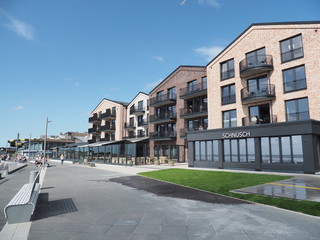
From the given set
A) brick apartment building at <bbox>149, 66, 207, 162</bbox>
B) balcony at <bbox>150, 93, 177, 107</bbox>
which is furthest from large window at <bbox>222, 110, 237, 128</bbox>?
balcony at <bbox>150, 93, 177, 107</bbox>

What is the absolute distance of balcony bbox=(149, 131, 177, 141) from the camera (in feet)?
107

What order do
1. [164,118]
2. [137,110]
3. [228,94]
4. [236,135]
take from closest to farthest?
[236,135] < [228,94] < [164,118] < [137,110]

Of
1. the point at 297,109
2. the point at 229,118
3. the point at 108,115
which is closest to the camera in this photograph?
the point at 297,109

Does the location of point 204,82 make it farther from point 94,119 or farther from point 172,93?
point 94,119

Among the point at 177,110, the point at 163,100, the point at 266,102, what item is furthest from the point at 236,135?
the point at 163,100

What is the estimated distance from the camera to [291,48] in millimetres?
20844

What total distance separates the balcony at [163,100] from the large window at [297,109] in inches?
648

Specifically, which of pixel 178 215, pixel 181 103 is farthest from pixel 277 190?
pixel 181 103

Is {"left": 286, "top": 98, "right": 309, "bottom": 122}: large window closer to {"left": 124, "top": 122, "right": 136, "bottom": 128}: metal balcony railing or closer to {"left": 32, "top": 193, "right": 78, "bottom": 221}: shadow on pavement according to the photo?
{"left": 32, "top": 193, "right": 78, "bottom": 221}: shadow on pavement

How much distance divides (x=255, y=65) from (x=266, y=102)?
12.9 ft

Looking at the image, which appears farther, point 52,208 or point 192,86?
point 192,86

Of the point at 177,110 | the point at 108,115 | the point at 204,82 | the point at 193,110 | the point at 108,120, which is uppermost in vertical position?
the point at 204,82

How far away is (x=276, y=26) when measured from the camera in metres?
21.9

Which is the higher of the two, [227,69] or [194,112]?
[227,69]
